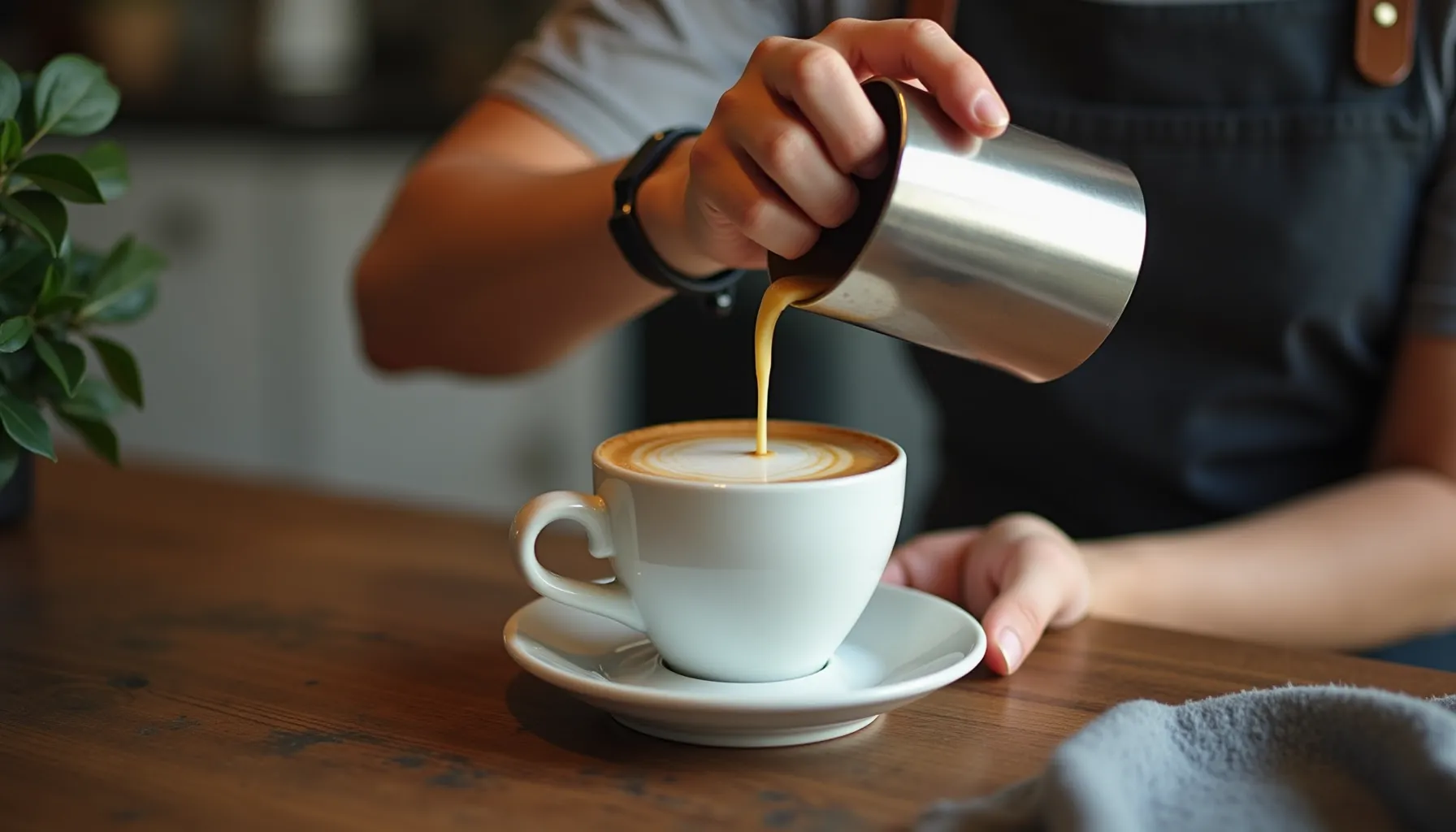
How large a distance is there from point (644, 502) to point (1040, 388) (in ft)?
2.07

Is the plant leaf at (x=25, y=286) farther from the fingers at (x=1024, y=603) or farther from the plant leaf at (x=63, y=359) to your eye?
the fingers at (x=1024, y=603)

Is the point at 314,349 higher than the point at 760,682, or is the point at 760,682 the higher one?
the point at 760,682

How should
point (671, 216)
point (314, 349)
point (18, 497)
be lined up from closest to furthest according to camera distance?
point (671, 216), point (18, 497), point (314, 349)

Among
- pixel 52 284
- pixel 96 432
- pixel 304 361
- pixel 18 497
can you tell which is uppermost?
pixel 52 284

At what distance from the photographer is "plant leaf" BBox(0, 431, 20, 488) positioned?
83 centimetres

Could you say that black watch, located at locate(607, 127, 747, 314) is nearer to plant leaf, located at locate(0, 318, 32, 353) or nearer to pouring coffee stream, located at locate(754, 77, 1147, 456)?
pouring coffee stream, located at locate(754, 77, 1147, 456)

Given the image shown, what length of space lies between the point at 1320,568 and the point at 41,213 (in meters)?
0.91

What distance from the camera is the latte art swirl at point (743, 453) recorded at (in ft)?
2.36

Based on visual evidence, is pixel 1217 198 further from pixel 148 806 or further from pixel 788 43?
pixel 148 806

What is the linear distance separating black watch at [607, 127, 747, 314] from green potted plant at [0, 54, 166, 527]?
0.31 m

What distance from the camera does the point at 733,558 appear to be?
0.69 metres

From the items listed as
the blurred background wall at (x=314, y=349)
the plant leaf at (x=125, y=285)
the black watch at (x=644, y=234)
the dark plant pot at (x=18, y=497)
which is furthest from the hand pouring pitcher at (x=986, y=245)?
the blurred background wall at (x=314, y=349)

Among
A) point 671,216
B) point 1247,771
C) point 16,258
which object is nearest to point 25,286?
point 16,258

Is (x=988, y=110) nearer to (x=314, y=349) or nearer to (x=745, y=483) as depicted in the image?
(x=745, y=483)
